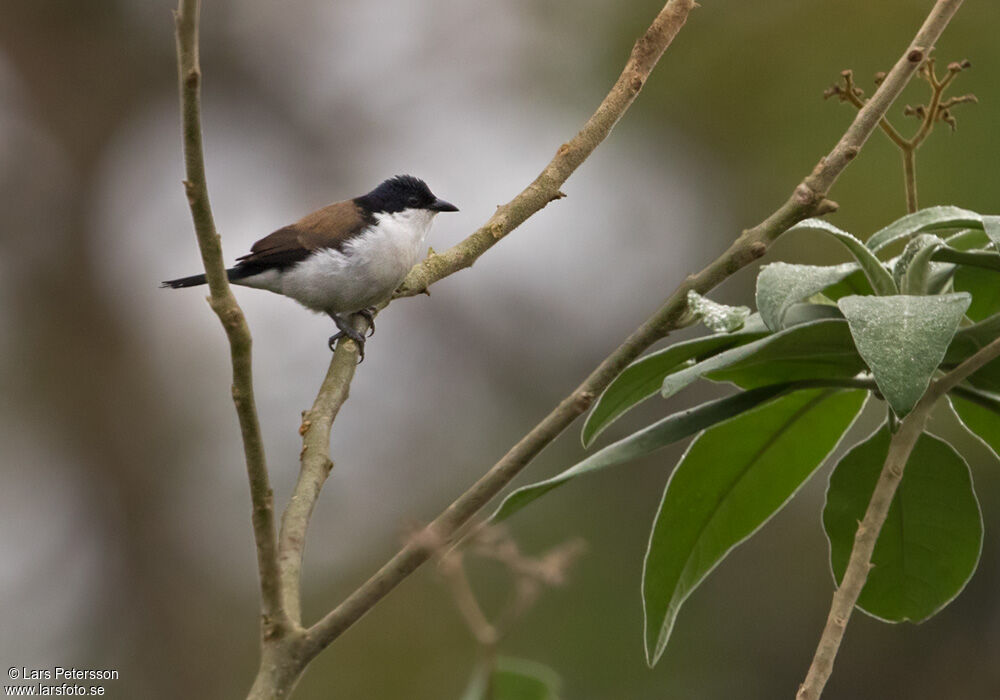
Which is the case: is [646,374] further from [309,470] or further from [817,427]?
[309,470]

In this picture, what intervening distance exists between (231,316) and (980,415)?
39.1 inches

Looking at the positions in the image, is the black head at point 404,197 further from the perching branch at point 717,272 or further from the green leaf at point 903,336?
the green leaf at point 903,336

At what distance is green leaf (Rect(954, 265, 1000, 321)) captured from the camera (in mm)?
1473

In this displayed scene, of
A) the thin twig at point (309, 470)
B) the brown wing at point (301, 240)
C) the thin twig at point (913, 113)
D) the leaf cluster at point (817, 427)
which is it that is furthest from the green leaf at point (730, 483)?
the brown wing at point (301, 240)

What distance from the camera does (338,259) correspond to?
361 cm

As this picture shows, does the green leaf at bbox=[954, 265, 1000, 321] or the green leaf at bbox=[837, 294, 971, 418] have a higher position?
the green leaf at bbox=[837, 294, 971, 418]

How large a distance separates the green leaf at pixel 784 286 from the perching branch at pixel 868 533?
0.18 m

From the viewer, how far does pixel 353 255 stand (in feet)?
11.7

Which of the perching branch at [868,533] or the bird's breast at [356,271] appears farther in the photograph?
the bird's breast at [356,271]

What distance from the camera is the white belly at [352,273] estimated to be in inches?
139

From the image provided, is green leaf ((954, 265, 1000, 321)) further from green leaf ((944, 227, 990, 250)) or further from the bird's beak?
the bird's beak

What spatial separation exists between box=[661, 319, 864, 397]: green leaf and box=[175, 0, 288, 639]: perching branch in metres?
0.46

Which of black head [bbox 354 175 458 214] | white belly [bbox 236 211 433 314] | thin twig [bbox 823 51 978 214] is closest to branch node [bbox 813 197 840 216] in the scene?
thin twig [bbox 823 51 978 214]

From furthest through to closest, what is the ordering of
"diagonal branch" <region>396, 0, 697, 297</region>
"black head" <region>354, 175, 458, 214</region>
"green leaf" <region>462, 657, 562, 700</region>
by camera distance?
"black head" <region>354, 175, 458, 214</region> < "diagonal branch" <region>396, 0, 697, 297</region> < "green leaf" <region>462, 657, 562, 700</region>
